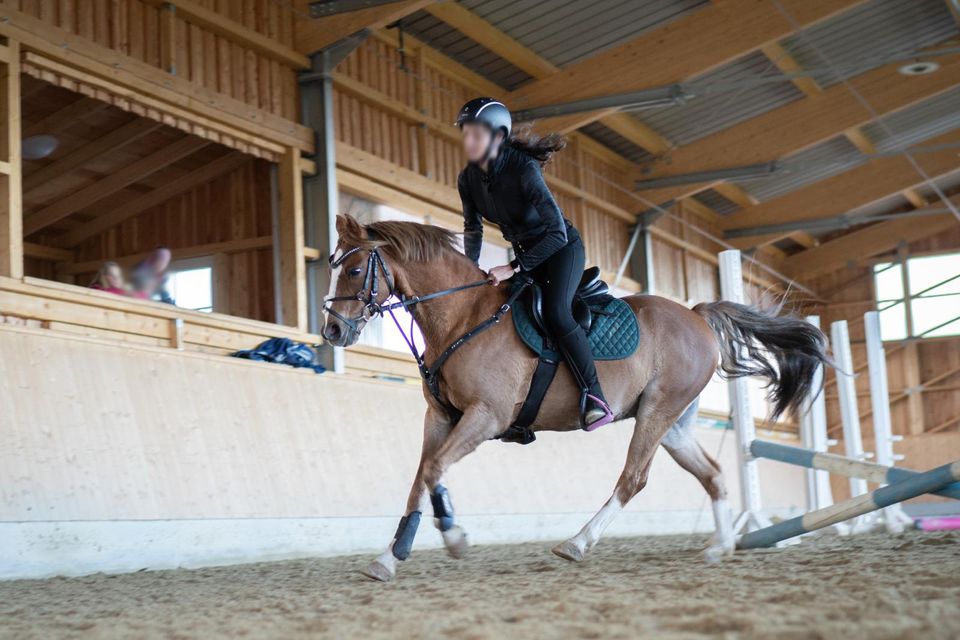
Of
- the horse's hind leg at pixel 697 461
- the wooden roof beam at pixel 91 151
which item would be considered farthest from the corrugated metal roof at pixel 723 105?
the horse's hind leg at pixel 697 461

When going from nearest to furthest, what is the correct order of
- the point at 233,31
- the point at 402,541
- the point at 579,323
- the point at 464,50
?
the point at 402,541 → the point at 579,323 → the point at 233,31 → the point at 464,50

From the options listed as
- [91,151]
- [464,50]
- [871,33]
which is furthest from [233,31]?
[871,33]

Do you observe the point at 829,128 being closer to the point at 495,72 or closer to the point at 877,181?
the point at 877,181

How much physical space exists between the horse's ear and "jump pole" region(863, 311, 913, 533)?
5.29 m

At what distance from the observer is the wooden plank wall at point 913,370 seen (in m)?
23.8

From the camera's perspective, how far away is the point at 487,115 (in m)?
4.96

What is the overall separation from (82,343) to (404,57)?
658 cm

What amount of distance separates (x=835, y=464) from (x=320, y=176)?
6.25 meters

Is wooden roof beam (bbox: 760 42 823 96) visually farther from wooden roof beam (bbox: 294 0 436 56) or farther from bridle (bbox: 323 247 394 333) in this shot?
bridle (bbox: 323 247 394 333)

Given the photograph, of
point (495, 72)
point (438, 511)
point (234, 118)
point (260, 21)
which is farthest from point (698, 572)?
point (495, 72)

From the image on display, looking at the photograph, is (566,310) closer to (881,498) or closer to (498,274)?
(498,274)

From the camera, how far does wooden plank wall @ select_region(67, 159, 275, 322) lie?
1218 cm

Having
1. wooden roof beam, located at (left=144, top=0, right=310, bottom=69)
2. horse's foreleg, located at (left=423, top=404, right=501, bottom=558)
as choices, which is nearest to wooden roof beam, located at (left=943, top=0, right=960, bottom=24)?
wooden roof beam, located at (left=144, top=0, right=310, bottom=69)

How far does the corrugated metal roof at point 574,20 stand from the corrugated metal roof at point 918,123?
6.97 m
